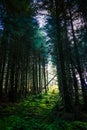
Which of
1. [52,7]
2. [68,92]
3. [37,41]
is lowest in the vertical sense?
[68,92]

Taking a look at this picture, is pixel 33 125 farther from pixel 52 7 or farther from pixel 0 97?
pixel 0 97

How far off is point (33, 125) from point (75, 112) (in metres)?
4.87

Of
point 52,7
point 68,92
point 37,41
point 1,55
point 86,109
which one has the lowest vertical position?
point 86,109

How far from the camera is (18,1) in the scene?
1127 cm

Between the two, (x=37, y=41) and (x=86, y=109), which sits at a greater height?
(x=37, y=41)

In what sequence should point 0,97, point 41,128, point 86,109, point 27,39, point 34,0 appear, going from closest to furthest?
point 41,128 < point 34,0 < point 86,109 < point 0,97 < point 27,39

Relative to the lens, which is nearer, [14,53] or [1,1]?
[1,1]

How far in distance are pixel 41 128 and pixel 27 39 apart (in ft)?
62.5

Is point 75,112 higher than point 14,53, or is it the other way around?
point 14,53

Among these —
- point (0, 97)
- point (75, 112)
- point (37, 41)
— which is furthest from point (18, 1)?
point (37, 41)

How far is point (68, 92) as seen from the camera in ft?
33.3

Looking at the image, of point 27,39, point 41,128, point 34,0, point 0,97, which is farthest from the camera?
point 27,39

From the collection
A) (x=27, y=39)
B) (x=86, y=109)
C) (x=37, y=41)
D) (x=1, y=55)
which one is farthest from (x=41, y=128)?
(x=37, y=41)

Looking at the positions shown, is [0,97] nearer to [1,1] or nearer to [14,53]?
[14,53]
